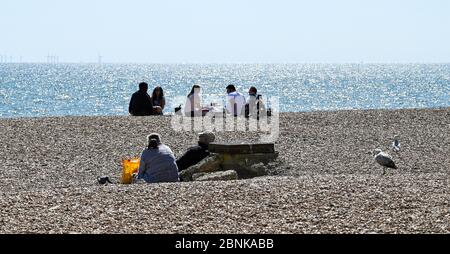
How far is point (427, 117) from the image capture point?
72.8 ft

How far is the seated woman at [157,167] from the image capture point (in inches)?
507

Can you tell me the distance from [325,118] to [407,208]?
480 inches

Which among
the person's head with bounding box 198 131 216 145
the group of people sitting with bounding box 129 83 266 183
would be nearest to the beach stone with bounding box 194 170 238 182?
the group of people sitting with bounding box 129 83 266 183

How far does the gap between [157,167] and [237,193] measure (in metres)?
2.67

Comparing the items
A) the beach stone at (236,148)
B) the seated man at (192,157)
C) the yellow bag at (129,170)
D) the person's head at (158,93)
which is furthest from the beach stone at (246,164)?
the person's head at (158,93)

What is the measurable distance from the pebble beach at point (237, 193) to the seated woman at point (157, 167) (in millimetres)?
781

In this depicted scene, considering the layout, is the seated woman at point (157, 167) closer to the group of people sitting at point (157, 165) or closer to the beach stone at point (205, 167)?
the group of people sitting at point (157, 165)

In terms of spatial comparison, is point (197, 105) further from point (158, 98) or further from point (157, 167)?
point (157, 167)

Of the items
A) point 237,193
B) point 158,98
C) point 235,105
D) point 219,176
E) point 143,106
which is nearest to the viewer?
point 237,193

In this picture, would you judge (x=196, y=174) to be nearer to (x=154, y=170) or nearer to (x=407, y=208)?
(x=154, y=170)

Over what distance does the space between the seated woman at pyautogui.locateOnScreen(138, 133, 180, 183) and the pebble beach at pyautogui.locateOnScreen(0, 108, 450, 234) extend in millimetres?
781

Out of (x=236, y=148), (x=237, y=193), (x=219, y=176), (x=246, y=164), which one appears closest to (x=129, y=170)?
(x=219, y=176)

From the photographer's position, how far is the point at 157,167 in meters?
12.9
